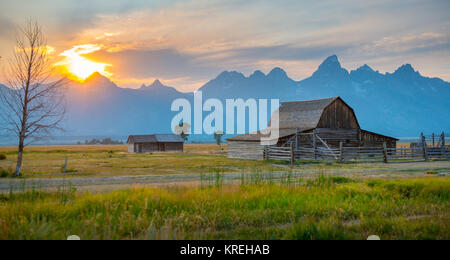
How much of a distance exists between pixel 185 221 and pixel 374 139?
4192 centimetres

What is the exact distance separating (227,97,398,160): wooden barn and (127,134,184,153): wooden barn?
35.7m

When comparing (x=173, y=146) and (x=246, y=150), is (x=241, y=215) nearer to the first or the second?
(x=246, y=150)

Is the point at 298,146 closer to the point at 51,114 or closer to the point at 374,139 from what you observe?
the point at 374,139

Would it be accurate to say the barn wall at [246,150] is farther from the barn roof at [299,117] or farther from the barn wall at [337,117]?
the barn wall at [337,117]

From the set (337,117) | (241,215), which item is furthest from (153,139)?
(241,215)

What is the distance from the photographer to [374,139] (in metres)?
43.2

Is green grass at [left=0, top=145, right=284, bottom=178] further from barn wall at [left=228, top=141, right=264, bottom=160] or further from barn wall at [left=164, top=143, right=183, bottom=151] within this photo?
barn wall at [left=164, top=143, right=183, bottom=151]

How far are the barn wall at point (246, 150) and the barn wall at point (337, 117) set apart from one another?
7.97 m

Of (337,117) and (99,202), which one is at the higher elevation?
(337,117)

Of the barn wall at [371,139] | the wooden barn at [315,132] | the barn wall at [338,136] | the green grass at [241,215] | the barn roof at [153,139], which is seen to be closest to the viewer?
the green grass at [241,215]

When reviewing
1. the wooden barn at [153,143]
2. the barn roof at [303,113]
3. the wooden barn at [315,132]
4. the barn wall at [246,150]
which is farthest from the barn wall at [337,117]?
the wooden barn at [153,143]

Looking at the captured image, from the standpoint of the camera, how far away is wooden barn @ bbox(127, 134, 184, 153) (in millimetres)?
74938

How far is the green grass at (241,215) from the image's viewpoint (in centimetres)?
584
